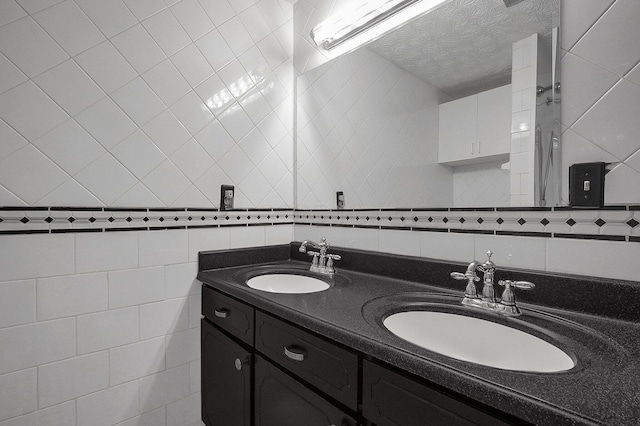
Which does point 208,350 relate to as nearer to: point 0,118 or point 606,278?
point 0,118

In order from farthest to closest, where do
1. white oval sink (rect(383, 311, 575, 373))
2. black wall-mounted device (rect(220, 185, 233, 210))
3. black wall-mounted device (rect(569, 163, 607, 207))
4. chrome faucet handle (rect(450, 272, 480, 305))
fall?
black wall-mounted device (rect(220, 185, 233, 210)) → chrome faucet handle (rect(450, 272, 480, 305)) → black wall-mounted device (rect(569, 163, 607, 207)) → white oval sink (rect(383, 311, 575, 373))

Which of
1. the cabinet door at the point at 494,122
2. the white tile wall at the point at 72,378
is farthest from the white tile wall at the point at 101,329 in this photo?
the cabinet door at the point at 494,122

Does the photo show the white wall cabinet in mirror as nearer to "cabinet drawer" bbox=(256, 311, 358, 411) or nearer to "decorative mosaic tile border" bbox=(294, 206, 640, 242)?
"decorative mosaic tile border" bbox=(294, 206, 640, 242)

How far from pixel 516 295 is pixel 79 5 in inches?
71.6

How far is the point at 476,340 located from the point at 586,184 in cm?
52

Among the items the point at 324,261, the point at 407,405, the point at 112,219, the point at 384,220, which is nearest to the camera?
the point at 407,405

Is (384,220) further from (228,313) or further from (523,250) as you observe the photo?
(228,313)

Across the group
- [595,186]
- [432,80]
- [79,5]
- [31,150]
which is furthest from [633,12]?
[31,150]

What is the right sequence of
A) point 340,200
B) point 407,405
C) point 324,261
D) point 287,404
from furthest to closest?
1. point 340,200
2. point 324,261
3. point 287,404
4. point 407,405

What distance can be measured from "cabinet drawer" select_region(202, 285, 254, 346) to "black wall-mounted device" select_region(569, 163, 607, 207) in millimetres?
1058

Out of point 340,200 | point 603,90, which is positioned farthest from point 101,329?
point 603,90

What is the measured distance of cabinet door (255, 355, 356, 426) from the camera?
0.78 metres

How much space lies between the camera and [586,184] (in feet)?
2.79

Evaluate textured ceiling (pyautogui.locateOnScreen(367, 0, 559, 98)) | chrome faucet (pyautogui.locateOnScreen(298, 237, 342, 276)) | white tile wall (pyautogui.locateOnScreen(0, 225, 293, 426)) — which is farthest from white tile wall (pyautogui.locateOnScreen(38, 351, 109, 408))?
textured ceiling (pyautogui.locateOnScreen(367, 0, 559, 98))
